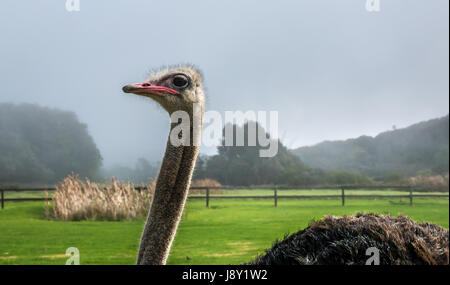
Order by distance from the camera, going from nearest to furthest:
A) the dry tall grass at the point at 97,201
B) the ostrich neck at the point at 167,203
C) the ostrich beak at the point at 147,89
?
the ostrich beak at the point at 147,89 → the ostrich neck at the point at 167,203 → the dry tall grass at the point at 97,201

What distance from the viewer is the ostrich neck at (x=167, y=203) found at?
1.50 meters

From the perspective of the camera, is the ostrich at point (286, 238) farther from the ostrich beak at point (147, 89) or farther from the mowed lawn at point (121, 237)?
the mowed lawn at point (121, 237)

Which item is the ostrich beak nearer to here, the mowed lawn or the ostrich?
the ostrich

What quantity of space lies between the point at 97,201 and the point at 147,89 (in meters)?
2.72

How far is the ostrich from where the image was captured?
153 cm

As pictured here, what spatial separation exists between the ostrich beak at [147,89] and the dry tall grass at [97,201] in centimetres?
180

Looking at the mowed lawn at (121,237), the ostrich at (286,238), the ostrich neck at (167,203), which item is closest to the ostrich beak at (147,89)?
the ostrich at (286,238)

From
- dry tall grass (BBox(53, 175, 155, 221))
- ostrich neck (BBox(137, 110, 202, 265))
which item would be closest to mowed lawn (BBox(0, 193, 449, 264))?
dry tall grass (BBox(53, 175, 155, 221))

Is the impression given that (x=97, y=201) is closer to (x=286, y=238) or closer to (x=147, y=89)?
(x=286, y=238)

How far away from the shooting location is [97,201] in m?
3.92

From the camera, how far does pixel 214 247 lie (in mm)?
3939

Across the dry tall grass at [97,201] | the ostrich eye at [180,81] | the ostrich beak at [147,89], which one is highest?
the ostrich eye at [180,81]

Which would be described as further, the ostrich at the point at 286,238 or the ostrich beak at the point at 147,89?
the ostrich at the point at 286,238
